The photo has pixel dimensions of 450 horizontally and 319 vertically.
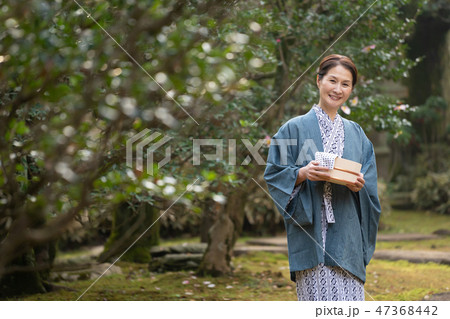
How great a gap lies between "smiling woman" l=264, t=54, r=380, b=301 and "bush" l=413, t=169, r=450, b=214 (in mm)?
7724

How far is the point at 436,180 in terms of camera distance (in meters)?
9.68

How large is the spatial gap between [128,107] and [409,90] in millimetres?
10287

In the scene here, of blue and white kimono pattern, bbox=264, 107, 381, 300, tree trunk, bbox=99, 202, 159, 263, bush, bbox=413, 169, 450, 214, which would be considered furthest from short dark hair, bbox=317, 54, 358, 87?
bush, bbox=413, 169, 450, 214

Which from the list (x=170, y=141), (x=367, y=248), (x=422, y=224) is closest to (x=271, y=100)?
(x=170, y=141)

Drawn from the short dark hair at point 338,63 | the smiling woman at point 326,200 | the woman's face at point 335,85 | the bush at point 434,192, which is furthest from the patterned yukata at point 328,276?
the bush at point 434,192

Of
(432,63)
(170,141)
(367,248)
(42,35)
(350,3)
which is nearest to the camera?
(42,35)

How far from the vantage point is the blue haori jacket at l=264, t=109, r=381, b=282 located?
2.31 m

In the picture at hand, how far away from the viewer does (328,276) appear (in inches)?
90.2

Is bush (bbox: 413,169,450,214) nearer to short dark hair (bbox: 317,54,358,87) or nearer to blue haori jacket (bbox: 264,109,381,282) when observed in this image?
blue haori jacket (bbox: 264,109,381,282)

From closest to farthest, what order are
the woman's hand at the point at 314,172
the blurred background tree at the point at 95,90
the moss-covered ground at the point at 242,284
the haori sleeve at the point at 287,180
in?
1. the blurred background tree at the point at 95,90
2. the woman's hand at the point at 314,172
3. the haori sleeve at the point at 287,180
4. the moss-covered ground at the point at 242,284

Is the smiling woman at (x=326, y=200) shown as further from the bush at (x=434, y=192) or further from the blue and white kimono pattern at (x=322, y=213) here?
the bush at (x=434, y=192)

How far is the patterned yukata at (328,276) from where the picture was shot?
2.29 m

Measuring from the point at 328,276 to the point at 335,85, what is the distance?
2.77 feet
